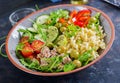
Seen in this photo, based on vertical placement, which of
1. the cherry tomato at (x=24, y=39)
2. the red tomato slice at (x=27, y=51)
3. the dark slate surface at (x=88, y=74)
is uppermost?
the cherry tomato at (x=24, y=39)

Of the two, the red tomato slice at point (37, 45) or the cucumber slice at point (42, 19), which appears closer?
the red tomato slice at point (37, 45)

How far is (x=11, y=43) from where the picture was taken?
2.90 ft

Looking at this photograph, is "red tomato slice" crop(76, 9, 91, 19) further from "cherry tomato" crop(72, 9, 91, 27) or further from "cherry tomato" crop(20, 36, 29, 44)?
"cherry tomato" crop(20, 36, 29, 44)

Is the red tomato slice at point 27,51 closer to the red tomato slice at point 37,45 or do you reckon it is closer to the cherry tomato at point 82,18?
the red tomato slice at point 37,45

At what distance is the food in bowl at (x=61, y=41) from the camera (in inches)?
31.0

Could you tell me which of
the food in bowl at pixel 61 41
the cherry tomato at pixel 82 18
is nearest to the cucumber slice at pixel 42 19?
the food in bowl at pixel 61 41

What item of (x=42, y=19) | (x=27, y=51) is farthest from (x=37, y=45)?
(x=42, y=19)

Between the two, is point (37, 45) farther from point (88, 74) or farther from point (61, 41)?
point (88, 74)

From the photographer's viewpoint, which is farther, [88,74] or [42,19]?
[42,19]

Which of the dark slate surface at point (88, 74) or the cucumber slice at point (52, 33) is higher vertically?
the cucumber slice at point (52, 33)

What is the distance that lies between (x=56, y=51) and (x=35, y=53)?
0.08 meters

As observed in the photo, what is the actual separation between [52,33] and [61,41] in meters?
0.07

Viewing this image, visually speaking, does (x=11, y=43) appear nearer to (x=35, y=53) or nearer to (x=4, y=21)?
(x=35, y=53)

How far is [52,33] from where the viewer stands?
0.90m
